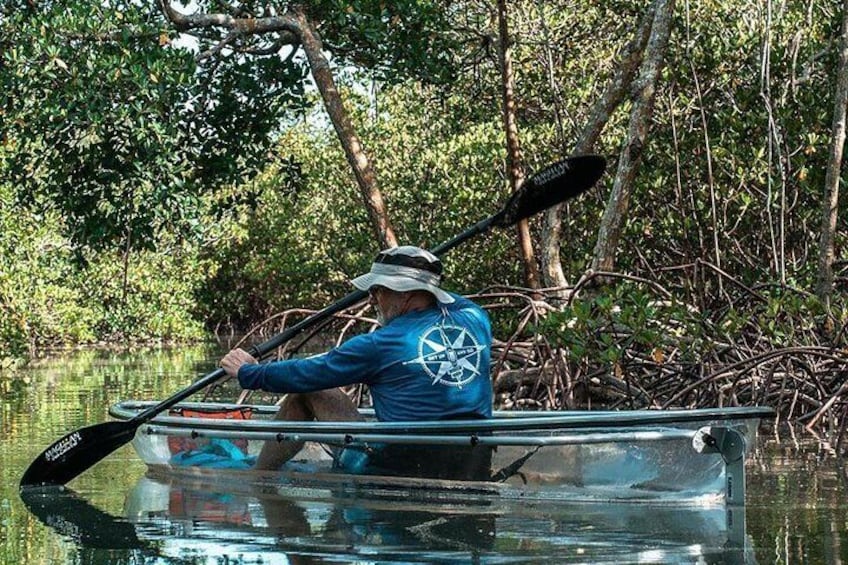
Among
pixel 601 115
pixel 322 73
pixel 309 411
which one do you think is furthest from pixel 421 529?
pixel 322 73

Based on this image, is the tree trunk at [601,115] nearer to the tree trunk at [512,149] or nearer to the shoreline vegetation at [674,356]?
the tree trunk at [512,149]

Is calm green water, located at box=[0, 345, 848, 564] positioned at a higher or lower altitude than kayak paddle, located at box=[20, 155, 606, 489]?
lower

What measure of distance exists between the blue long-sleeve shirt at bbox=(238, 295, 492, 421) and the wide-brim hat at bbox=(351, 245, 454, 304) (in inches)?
4.3

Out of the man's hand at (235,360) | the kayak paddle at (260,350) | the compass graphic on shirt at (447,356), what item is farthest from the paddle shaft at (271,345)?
the compass graphic on shirt at (447,356)

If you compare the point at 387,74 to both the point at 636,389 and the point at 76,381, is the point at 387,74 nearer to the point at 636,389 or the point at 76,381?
the point at 636,389

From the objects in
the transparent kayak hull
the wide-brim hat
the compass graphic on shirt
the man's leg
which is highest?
the wide-brim hat

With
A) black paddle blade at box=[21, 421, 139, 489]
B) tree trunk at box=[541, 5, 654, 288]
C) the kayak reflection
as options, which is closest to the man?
the kayak reflection

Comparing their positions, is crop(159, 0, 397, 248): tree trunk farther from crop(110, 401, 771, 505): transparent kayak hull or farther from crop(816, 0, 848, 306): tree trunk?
crop(110, 401, 771, 505): transparent kayak hull

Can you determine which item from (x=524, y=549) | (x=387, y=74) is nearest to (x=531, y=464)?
(x=524, y=549)

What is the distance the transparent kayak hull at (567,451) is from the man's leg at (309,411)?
0.16 ft

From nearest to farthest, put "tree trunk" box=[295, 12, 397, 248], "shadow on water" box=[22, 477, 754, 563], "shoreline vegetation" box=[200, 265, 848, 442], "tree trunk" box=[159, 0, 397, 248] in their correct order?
"shadow on water" box=[22, 477, 754, 563] < "shoreline vegetation" box=[200, 265, 848, 442] < "tree trunk" box=[159, 0, 397, 248] < "tree trunk" box=[295, 12, 397, 248]

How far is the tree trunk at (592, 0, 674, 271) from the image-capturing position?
10.4m

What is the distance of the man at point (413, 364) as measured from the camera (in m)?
5.97

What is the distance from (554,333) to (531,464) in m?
3.30
